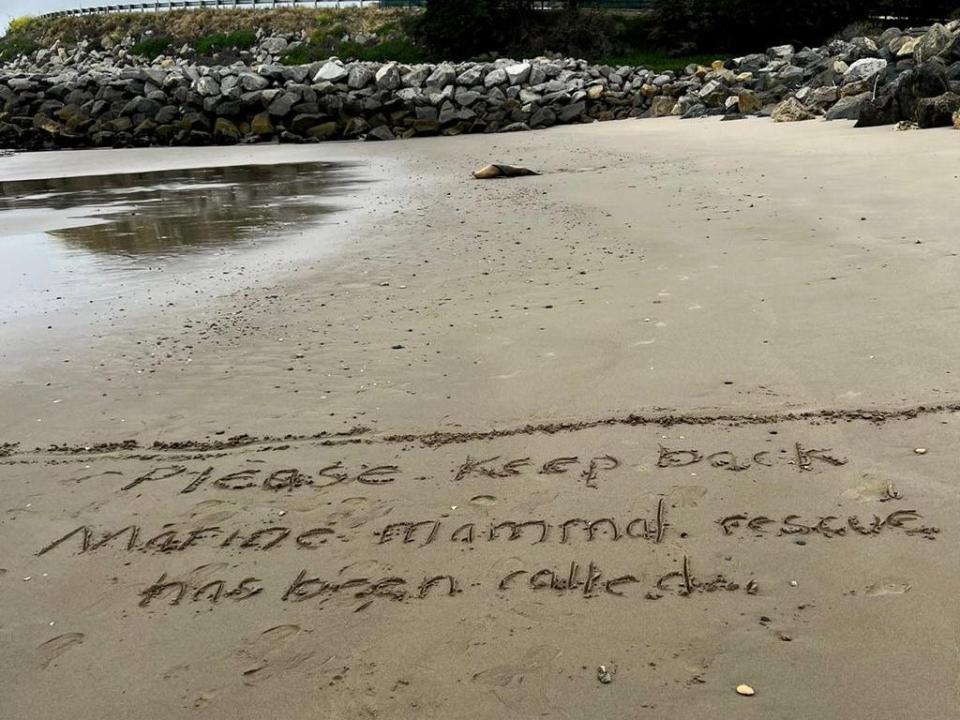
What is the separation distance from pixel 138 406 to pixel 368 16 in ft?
145

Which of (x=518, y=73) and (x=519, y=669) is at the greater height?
(x=518, y=73)

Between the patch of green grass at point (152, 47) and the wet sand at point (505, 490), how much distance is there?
153 feet

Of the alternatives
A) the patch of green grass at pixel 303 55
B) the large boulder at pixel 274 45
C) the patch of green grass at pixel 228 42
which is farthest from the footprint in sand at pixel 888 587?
the patch of green grass at pixel 228 42

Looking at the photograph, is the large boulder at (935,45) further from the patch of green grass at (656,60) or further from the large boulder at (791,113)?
the patch of green grass at (656,60)

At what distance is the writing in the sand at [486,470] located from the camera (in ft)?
11.2

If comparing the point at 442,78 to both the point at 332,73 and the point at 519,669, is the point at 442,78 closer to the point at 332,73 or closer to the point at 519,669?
the point at 332,73

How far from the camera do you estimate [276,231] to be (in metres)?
8.80

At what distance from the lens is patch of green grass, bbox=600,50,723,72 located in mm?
30703

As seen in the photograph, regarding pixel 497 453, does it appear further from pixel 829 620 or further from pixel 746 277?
pixel 746 277

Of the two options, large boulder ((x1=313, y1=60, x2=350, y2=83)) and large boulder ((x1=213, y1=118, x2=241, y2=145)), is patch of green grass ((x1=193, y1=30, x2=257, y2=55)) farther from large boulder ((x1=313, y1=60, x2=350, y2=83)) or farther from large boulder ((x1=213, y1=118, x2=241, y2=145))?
large boulder ((x1=213, y1=118, x2=241, y2=145))

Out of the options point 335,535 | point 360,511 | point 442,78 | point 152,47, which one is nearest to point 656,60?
point 442,78

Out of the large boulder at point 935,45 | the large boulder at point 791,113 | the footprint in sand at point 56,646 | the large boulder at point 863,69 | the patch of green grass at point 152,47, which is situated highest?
the patch of green grass at point 152,47

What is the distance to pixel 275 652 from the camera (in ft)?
8.23

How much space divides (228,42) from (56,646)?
157ft
